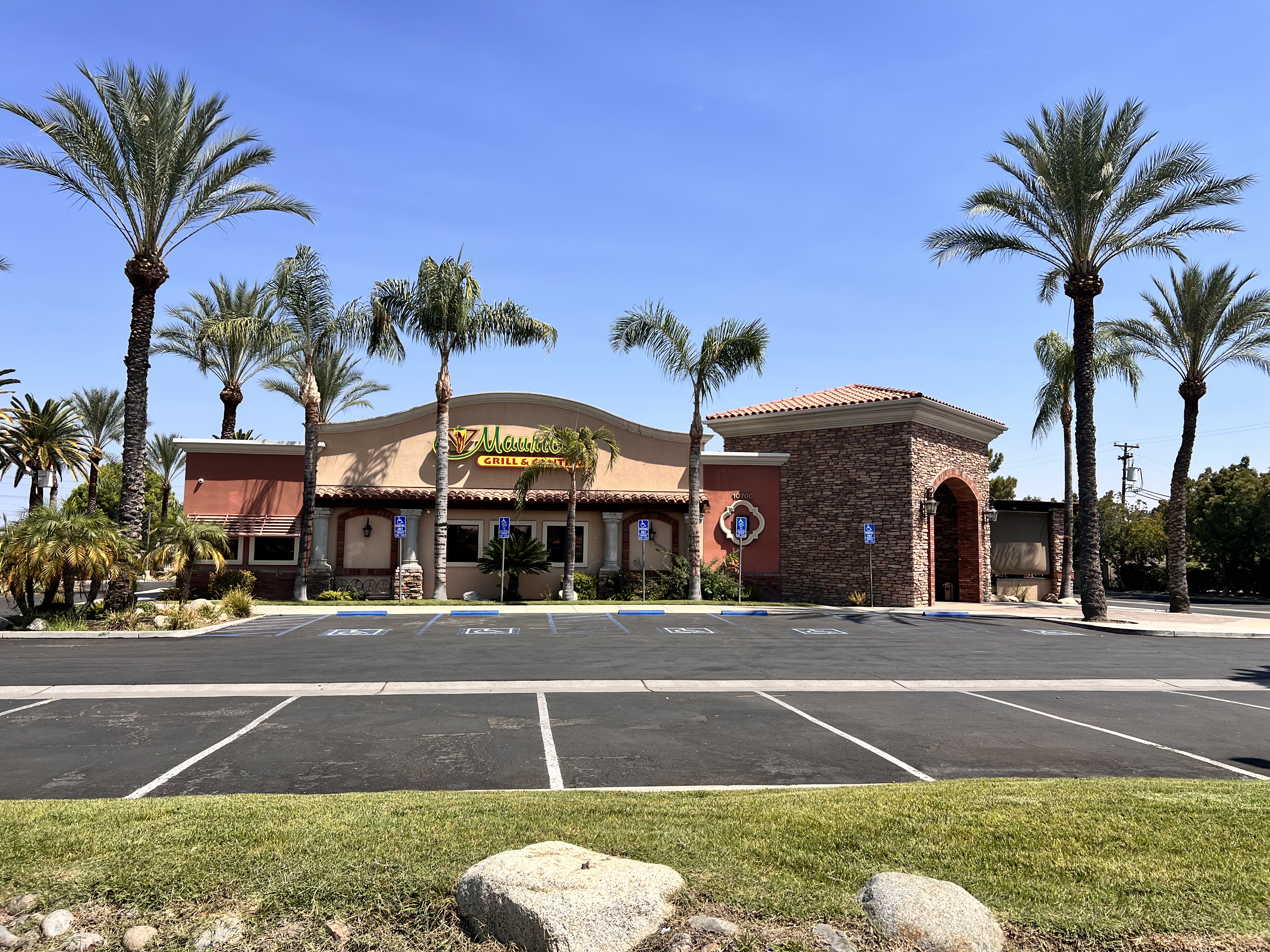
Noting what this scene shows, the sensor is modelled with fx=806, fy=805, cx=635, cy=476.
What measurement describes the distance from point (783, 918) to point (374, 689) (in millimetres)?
8712

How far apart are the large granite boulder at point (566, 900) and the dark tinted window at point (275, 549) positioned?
27406 mm

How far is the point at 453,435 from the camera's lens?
30.7m

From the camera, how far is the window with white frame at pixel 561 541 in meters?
31.1

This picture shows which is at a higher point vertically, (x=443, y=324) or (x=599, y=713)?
(x=443, y=324)

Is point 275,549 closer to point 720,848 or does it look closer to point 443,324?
point 443,324

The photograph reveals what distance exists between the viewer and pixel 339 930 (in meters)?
4.28

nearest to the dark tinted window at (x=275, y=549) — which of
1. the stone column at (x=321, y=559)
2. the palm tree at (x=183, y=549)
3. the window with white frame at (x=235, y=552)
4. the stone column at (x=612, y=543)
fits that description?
the window with white frame at (x=235, y=552)

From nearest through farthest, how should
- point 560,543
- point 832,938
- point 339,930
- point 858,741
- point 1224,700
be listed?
1. point 832,938
2. point 339,930
3. point 858,741
4. point 1224,700
5. point 560,543

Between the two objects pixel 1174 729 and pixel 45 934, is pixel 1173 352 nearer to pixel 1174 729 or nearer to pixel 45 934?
pixel 1174 729

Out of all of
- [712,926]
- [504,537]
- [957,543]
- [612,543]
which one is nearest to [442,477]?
[504,537]

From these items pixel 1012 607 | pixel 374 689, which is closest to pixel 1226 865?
pixel 374 689

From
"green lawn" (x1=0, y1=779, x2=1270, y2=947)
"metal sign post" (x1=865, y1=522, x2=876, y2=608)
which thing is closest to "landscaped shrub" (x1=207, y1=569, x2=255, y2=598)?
"metal sign post" (x1=865, y1=522, x2=876, y2=608)

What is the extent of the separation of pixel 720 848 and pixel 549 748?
3.59 m

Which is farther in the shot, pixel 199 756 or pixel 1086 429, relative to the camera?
pixel 1086 429
